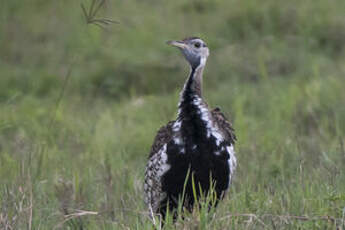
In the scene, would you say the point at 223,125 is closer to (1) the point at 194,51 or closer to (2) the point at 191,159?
(2) the point at 191,159

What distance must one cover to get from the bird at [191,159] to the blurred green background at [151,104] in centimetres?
17

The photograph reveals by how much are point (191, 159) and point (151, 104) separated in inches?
123

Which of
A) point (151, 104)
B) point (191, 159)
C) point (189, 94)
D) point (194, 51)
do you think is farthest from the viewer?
point (151, 104)

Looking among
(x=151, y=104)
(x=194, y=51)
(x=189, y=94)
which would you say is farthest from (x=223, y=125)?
(x=151, y=104)

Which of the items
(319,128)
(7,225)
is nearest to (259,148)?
(319,128)

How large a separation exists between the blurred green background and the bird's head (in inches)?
27.0

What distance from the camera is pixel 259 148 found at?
6.62 m

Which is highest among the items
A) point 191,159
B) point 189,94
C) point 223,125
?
point 189,94

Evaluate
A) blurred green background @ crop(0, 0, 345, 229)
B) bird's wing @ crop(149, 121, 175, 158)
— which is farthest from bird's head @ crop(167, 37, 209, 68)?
blurred green background @ crop(0, 0, 345, 229)

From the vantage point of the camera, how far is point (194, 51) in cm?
541

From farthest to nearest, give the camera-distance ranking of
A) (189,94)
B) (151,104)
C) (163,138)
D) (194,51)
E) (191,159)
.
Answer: (151,104) → (194,51) → (163,138) → (189,94) → (191,159)

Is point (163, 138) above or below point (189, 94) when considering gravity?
below

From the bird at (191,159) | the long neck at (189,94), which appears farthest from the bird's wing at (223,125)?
the long neck at (189,94)

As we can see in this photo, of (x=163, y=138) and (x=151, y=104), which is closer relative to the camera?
(x=163, y=138)
